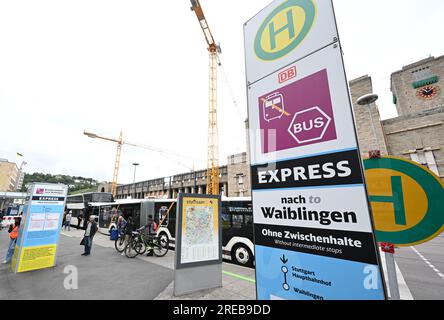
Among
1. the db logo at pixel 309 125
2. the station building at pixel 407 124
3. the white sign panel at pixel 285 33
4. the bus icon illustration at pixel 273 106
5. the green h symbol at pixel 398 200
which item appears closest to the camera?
the db logo at pixel 309 125

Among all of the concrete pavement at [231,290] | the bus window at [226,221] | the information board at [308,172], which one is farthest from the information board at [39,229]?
the information board at [308,172]

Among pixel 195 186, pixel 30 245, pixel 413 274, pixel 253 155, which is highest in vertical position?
pixel 195 186

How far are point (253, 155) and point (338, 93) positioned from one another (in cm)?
64

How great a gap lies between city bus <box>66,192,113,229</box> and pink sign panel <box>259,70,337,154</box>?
783 inches

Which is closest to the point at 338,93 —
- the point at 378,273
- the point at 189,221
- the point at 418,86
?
the point at 378,273

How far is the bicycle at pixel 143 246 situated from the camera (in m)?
7.98

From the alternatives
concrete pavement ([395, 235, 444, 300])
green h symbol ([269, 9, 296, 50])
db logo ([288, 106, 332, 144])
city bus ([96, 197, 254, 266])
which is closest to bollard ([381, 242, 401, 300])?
db logo ([288, 106, 332, 144])

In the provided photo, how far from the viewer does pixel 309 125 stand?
1191 mm

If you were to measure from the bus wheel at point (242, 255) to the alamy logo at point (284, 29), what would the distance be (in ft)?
23.4

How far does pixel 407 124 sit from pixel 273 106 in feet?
104

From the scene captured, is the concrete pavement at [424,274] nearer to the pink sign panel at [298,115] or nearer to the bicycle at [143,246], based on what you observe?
the pink sign panel at [298,115]

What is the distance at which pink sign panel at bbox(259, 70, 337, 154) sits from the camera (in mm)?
1134
